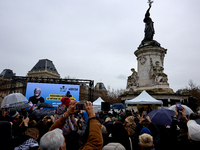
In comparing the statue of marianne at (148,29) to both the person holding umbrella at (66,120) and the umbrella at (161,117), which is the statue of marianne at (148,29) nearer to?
the umbrella at (161,117)

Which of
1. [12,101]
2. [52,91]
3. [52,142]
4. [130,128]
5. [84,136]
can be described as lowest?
[130,128]

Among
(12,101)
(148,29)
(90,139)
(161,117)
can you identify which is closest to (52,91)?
(12,101)

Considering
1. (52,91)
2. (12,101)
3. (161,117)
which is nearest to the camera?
(161,117)

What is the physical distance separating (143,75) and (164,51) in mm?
4355

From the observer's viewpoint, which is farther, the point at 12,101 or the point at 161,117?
the point at 12,101

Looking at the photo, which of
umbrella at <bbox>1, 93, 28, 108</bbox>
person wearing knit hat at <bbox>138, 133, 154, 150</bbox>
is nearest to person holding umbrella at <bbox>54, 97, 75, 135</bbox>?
person wearing knit hat at <bbox>138, 133, 154, 150</bbox>

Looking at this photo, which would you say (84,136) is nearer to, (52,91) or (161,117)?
(161,117)

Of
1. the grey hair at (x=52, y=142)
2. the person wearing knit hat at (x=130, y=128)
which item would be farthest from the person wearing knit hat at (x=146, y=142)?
the grey hair at (x=52, y=142)

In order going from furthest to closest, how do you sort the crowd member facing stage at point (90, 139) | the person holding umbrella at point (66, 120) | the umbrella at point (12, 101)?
1. the umbrella at point (12, 101)
2. the person holding umbrella at point (66, 120)
3. the crowd member facing stage at point (90, 139)

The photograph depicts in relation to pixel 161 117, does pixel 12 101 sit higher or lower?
higher

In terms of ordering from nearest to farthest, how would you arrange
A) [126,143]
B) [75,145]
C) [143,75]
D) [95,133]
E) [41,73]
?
[95,133]
[75,145]
[126,143]
[143,75]
[41,73]

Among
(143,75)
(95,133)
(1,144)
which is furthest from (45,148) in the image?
(143,75)

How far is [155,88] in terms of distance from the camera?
17.8 meters

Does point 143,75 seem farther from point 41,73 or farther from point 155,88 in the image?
point 41,73
